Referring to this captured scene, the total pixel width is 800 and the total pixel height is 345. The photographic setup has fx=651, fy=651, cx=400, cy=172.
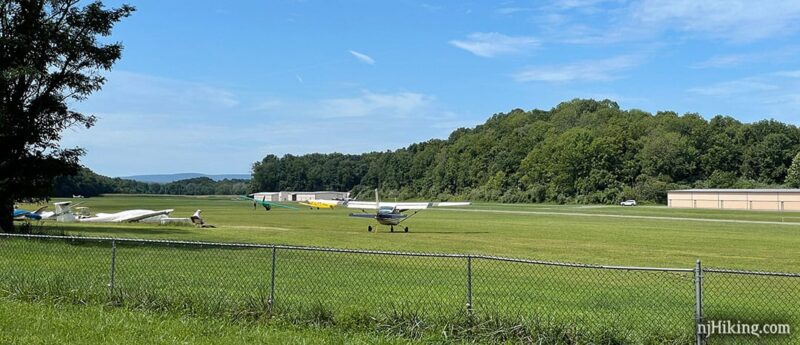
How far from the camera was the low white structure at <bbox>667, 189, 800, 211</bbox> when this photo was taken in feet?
273

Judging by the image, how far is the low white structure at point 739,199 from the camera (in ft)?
273

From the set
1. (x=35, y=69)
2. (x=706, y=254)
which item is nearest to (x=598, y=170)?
(x=706, y=254)

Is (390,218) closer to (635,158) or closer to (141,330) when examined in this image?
(141,330)

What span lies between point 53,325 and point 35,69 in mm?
17255

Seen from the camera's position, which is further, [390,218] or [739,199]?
[739,199]

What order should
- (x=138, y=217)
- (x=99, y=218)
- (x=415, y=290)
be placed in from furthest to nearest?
(x=99, y=218) → (x=138, y=217) → (x=415, y=290)

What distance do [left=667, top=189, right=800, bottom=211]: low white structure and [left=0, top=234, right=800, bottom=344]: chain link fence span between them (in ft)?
256

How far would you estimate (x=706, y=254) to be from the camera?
24984 mm

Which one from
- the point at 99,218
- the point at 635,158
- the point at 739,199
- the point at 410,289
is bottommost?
the point at 410,289

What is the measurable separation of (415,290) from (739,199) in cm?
9305

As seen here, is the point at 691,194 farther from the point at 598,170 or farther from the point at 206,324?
the point at 206,324

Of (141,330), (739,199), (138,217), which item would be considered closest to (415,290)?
(141,330)

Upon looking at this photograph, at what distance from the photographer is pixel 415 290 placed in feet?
41.0

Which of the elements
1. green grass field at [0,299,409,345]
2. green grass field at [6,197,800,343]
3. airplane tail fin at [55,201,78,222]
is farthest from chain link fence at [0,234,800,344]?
airplane tail fin at [55,201,78,222]
